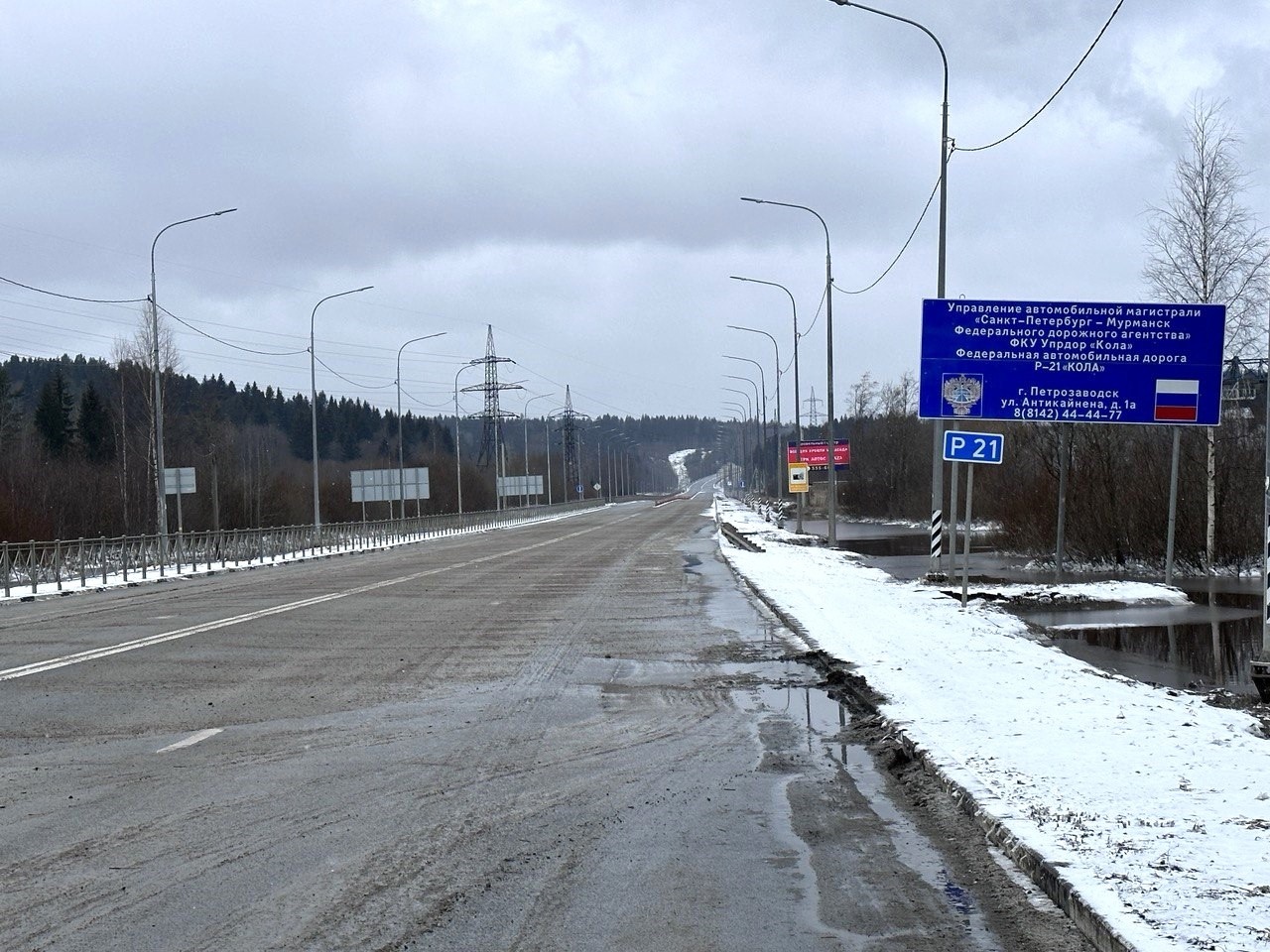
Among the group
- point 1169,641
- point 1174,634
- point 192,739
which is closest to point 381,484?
point 1174,634

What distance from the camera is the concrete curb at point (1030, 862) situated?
5375 millimetres

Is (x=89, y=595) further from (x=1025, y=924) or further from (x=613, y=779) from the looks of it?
(x=1025, y=924)

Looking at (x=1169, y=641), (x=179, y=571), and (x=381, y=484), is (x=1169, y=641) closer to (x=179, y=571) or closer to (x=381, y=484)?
(x=179, y=571)

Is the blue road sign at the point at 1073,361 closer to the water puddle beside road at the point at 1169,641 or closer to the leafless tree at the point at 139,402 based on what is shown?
the water puddle beside road at the point at 1169,641

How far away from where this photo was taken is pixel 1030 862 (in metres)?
6.46

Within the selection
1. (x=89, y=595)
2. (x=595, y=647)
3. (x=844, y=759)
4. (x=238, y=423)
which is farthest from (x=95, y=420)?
(x=844, y=759)

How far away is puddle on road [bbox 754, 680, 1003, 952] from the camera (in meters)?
5.98

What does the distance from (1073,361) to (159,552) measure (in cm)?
2689

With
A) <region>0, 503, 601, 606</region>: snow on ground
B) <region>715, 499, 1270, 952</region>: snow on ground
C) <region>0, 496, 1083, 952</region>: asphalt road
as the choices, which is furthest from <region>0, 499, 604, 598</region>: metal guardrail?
<region>715, 499, 1270, 952</region>: snow on ground

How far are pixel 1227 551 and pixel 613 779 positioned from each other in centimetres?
2916

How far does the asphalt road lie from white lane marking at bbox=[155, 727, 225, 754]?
0.04 metres

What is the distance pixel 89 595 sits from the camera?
3058 centimetres

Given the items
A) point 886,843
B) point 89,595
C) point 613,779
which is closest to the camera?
point 886,843

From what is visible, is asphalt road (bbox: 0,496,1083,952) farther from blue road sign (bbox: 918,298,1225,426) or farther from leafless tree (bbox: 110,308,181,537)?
leafless tree (bbox: 110,308,181,537)
